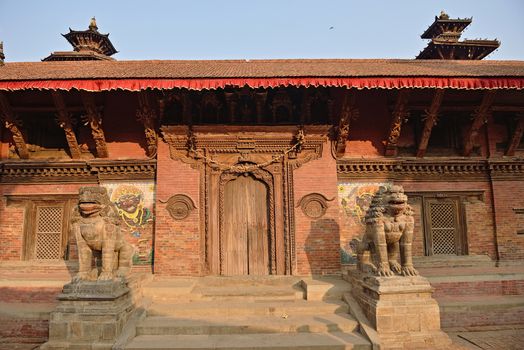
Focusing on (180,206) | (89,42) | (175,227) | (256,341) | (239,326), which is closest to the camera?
(256,341)

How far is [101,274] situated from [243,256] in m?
3.80

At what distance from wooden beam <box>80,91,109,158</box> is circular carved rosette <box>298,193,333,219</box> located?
5.27 meters

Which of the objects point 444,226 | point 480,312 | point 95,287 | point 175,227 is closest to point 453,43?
point 444,226

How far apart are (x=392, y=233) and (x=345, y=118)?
3.51 meters

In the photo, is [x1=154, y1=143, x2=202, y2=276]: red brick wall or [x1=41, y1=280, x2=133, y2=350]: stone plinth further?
[x1=154, y1=143, x2=202, y2=276]: red brick wall

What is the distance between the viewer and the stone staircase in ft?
20.6

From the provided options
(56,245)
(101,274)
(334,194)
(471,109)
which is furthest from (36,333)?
(471,109)

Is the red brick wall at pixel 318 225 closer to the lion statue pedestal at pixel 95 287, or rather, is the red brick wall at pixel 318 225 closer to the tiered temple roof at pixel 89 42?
the lion statue pedestal at pixel 95 287

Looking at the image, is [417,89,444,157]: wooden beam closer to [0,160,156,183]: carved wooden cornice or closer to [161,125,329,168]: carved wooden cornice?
[161,125,329,168]: carved wooden cornice

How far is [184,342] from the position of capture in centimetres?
629

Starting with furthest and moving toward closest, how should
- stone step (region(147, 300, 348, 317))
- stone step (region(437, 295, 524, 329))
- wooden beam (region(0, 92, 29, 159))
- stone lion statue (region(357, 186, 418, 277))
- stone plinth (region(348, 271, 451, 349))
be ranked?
wooden beam (region(0, 92, 29, 159)), stone step (region(437, 295, 524, 329)), stone step (region(147, 300, 348, 317)), stone lion statue (region(357, 186, 418, 277)), stone plinth (region(348, 271, 451, 349))

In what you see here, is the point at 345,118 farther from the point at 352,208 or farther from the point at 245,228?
the point at 245,228

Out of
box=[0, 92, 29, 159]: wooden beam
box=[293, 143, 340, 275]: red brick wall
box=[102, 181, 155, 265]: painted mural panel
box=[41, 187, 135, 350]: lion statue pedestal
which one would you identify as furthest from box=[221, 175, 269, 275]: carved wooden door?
box=[0, 92, 29, 159]: wooden beam

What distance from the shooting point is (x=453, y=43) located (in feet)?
63.8
